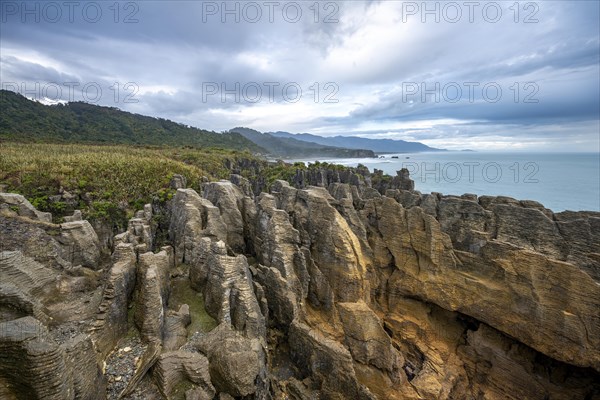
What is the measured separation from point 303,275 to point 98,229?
17.3 m

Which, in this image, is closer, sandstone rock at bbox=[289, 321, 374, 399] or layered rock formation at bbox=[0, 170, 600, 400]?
layered rock formation at bbox=[0, 170, 600, 400]

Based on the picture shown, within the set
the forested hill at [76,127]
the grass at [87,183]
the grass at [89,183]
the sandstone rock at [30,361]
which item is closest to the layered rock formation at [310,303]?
the sandstone rock at [30,361]

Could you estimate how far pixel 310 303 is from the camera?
18.1m

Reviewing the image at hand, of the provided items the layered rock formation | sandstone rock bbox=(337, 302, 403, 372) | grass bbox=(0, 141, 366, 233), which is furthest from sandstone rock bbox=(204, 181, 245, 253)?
grass bbox=(0, 141, 366, 233)

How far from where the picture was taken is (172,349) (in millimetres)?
10984

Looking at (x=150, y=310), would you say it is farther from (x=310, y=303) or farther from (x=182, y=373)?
(x=310, y=303)

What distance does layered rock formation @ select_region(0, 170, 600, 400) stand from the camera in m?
9.64

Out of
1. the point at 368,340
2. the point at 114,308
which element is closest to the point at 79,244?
the point at 114,308

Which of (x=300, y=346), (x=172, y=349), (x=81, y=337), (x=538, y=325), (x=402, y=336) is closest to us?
(x=81, y=337)

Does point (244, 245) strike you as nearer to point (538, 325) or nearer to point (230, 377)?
point (230, 377)

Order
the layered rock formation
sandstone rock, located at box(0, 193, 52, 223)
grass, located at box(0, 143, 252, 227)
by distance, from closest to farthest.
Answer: the layered rock formation → sandstone rock, located at box(0, 193, 52, 223) → grass, located at box(0, 143, 252, 227)

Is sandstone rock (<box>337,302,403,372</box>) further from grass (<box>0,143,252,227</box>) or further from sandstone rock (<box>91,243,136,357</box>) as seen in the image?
grass (<box>0,143,252,227</box>)

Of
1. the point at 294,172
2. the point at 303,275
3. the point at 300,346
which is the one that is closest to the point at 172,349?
the point at 300,346

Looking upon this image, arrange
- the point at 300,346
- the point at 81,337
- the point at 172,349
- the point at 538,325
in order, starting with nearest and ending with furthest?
1. the point at 81,337
2. the point at 172,349
3. the point at 300,346
4. the point at 538,325
